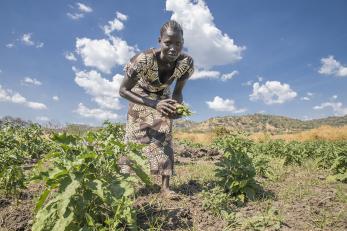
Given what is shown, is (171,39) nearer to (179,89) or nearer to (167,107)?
(167,107)

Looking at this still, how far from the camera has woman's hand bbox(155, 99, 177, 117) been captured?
3.88 meters

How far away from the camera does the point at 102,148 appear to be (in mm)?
2982

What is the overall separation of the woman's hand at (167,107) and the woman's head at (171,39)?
A: 512 millimetres

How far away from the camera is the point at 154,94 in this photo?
4.59 metres

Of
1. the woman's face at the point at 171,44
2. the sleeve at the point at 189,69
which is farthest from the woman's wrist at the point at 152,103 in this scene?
the sleeve at the point at 189,69

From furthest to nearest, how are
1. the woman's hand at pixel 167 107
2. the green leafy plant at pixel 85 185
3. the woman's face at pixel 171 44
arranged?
A: the woman's face at pixel 171 44
the woman's hand at pixel 167 107
the green leafy plant at pixel 85 185

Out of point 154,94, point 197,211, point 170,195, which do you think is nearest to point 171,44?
point 154,94

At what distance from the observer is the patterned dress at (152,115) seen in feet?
14.2

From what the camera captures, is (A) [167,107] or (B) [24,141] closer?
(A) [167,107]

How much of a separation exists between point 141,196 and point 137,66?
1.43 m

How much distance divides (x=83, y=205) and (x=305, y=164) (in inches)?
245

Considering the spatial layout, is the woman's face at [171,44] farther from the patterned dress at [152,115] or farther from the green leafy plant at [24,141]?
the green leafy plant at [24,141]

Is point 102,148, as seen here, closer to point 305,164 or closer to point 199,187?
point 199,187

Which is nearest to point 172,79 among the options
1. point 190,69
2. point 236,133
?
point 190,69
